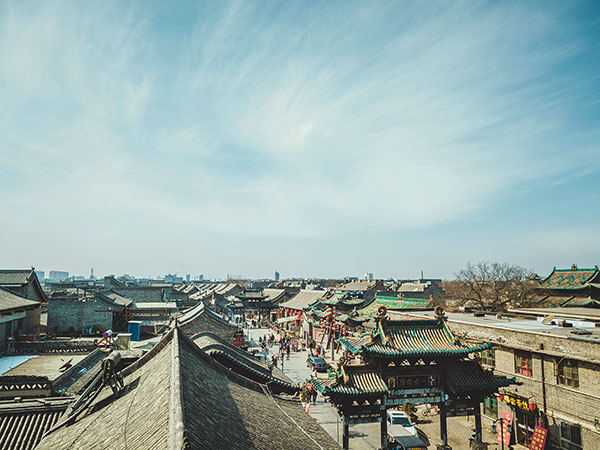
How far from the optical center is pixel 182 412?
561 cm

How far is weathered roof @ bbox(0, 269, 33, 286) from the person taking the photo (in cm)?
3845

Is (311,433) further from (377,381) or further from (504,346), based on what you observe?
(504,346)

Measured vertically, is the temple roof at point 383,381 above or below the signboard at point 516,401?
above

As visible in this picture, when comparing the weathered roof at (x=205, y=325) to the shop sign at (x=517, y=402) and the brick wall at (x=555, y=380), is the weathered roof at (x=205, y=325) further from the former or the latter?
the brick wall at (x=555, y=380)

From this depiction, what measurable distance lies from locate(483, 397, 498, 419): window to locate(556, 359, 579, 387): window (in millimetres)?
4924

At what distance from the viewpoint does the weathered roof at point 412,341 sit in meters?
16.9

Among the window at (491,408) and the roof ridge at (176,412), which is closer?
the roof ridge at (176,412)

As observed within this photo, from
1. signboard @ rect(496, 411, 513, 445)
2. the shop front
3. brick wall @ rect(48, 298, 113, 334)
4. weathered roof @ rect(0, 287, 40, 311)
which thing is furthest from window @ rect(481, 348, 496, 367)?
brick wall @ rect(48, 298, 113, 334)

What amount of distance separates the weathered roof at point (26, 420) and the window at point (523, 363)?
2341 centimetres

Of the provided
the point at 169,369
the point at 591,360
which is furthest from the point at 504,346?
the point at 169,369

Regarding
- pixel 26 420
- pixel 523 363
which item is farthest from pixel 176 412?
pixel 523 363

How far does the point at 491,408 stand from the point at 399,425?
638 centimetres

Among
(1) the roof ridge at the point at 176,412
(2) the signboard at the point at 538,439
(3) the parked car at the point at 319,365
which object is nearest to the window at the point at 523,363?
(2) the signboard at the point at 538,439

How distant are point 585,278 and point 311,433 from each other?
1612 inches
